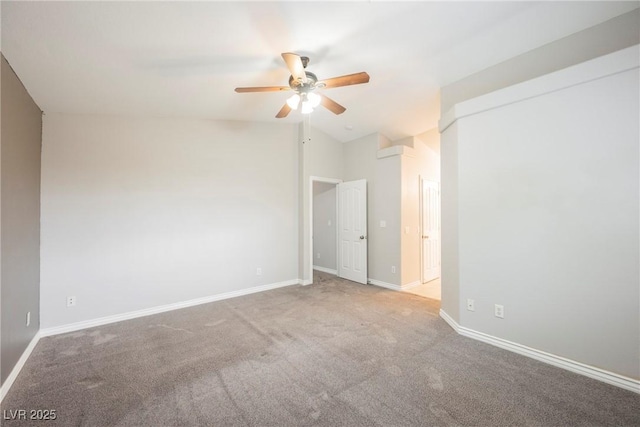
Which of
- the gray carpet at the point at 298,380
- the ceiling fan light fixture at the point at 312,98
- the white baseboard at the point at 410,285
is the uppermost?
the ceiling fan light fixture at the point at 312,98

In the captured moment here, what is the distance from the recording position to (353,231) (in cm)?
529

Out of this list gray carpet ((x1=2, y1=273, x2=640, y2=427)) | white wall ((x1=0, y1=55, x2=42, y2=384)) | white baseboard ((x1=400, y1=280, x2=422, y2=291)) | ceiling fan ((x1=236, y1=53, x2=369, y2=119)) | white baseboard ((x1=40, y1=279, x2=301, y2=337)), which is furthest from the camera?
white baseboard ((x1=400, y1=280, x2=422, y2=291))

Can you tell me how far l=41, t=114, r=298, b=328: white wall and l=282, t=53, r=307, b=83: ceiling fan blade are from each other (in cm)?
225

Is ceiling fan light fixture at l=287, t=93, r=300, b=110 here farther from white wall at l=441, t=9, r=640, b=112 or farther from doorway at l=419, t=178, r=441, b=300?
doorway at l=419, t=178, r=441, b=300

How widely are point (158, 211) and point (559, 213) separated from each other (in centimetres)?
466

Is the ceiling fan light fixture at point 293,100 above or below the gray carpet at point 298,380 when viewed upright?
above

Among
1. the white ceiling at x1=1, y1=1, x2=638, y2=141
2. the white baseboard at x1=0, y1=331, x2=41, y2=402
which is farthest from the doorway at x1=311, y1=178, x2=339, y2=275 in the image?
the white baseboard at x1=0, y1=331, x2=41, y2=402

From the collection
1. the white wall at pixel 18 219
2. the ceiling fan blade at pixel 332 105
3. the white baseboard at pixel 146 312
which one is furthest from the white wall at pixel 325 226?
the white wall at pixel 18 219

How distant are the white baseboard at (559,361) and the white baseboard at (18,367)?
4.09 m

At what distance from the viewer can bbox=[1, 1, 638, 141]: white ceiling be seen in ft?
6.39

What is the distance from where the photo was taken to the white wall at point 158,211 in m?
3.06

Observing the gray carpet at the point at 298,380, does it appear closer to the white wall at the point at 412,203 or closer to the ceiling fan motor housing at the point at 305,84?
the white wall at the point at 412,203

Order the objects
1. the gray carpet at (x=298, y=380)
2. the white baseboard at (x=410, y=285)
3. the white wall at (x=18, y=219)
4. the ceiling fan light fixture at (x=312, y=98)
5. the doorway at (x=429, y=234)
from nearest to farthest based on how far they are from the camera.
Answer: the gray carpet at (x=298, y=380)
the white wall at (x=18, y=219)
the ceiling fan light fixture at (x=312, y=98)
the white baseboard at (x=410, y=285)
the doorway at (x=429, y=234)

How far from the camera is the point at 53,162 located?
3016 mm
